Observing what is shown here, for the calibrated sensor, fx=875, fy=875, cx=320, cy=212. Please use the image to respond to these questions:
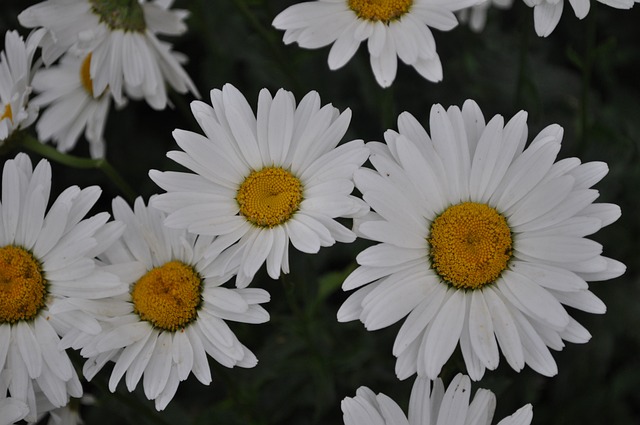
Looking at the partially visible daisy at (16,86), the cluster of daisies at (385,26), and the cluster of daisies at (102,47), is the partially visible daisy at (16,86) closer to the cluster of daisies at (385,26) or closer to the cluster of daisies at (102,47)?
the cluster of daisies at (102,47)

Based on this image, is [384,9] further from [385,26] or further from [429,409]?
[429,409]

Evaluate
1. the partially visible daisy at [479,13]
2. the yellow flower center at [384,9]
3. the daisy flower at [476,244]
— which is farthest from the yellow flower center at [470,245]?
the partially visible daisy at [479,13]

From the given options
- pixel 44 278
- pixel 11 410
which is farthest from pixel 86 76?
pixel 11 410

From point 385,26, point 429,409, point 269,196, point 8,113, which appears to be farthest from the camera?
point 8,113

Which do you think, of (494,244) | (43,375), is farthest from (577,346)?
(43,375)

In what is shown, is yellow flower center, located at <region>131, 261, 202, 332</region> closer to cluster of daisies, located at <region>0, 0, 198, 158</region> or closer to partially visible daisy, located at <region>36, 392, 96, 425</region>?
partially visible daisy, located at <region>36, 392, 96, 425</region>
